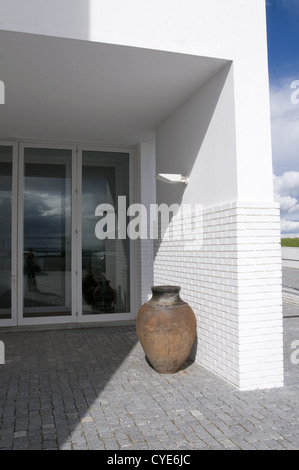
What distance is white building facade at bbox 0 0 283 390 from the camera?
3.57 meters

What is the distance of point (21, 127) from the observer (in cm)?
593

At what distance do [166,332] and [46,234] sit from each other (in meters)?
→ 3.40

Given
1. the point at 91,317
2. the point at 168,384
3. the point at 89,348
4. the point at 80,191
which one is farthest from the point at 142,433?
the point at 80,191

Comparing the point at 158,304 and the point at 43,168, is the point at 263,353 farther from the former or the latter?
the point at 43,168

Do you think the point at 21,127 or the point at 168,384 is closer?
the point at 168,384

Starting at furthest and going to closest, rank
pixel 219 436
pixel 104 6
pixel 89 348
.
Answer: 1. pixel 89 348
2. pixel 104 6
3. pixel 219 436

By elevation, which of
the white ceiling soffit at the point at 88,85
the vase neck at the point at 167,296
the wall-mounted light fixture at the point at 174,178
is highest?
the white ceiling soffit at the point at 88,85

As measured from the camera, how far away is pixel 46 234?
21.6ft

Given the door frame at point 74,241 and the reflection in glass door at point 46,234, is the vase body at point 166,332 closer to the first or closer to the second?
the door frame at point 74,241

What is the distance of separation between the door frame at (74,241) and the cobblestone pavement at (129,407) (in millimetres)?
1605

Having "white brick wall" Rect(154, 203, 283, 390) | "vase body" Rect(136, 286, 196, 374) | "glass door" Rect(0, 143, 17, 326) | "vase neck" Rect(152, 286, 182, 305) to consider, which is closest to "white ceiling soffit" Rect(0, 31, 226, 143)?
"glass door" Rect(0, 143, 17, 326)

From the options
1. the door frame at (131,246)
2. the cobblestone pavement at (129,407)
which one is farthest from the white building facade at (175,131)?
the cobblestone pavement at (129,407)

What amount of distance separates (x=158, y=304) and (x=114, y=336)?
189 cm

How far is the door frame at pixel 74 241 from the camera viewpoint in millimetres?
6410
